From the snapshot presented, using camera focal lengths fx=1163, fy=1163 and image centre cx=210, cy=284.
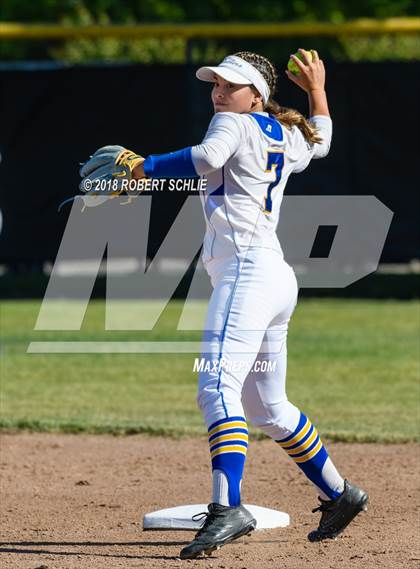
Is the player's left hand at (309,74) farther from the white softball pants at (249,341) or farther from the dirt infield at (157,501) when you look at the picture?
the dirt infield at (157,501)

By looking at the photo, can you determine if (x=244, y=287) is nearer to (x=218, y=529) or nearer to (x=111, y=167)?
(x=111, y=167)

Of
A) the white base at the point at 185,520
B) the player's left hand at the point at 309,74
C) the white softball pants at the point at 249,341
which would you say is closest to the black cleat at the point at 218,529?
the white softball pants at the point at 249,341

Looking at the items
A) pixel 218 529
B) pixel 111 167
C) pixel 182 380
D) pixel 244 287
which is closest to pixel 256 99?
pixel 111 167

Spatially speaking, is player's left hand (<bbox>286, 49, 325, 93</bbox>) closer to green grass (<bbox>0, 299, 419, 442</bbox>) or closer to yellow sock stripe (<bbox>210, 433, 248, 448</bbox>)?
yellow sock stripe (<bbox>210, 433, 248, 448</bbox>)

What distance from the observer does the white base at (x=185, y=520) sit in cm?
539

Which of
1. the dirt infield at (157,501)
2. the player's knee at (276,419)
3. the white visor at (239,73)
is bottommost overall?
the dirt infield at (157,501)

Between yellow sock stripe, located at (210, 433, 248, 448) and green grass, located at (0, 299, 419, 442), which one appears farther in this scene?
green grass, located at (0, 299, 419, 442)

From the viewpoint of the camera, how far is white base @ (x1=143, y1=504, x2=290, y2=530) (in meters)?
5.39

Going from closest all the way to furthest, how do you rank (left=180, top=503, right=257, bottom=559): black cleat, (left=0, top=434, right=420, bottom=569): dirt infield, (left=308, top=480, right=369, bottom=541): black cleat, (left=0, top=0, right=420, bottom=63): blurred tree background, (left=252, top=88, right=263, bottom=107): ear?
(left=180, top=503, right=257, bottom=559): black cleat < (left=0, top=434, right=420, bottom=569): dirt infield < (left=252, top=88, right=263, bottom=107): ear < (left=308, top=480, right=369, bottom=541): black cleat < (left=0, top=0, right=420, bottom=63): blurred tree background

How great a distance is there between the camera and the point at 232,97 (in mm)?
4910

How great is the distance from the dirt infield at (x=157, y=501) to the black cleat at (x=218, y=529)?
81 mm

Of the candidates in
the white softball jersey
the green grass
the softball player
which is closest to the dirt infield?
the softball player

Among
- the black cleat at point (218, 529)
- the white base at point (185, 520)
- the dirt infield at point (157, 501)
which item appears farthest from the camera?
the white base at point (185, 520)

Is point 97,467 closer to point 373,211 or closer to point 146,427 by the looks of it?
point 146,427
